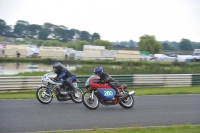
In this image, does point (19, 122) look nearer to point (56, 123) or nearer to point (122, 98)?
point (56, 123)

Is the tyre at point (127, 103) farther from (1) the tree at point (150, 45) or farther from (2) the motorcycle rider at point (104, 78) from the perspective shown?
(1) the tree at point (150, 45)

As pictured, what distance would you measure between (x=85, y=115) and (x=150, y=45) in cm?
6615

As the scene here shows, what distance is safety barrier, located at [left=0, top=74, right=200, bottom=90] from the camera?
54.3 feet

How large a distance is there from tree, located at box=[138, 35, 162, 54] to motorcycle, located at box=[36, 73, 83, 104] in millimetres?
62720

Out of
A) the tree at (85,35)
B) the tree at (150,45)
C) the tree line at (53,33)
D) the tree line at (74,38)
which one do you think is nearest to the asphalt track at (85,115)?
the tree line at (74,38)

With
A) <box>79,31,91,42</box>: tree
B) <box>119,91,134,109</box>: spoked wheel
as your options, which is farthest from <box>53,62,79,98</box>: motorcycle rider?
<box>79,31,91,42</box>: tree

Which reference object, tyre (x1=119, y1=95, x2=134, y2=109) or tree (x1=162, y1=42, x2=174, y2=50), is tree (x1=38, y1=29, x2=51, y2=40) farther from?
tyre (x1=119, y1=95, x2=134, y2=109)

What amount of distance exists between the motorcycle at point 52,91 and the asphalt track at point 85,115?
0.24 m

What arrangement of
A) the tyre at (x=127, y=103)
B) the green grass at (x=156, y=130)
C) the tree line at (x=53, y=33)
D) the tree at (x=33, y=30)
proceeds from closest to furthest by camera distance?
the green grass at (x=156, y=130) < the tyre at (x=127, y=103) < the tree at (x=33, y=30) < the tree line at (x=53, y=33)

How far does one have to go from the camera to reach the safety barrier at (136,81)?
1656cm

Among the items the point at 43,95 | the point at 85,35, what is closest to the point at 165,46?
the point at 85,35

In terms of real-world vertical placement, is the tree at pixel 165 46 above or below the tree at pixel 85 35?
below

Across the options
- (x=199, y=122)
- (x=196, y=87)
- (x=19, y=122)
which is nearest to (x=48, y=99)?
(x=19, y=122)

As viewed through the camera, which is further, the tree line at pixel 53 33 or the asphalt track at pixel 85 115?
the tree line at pixel 53 33
